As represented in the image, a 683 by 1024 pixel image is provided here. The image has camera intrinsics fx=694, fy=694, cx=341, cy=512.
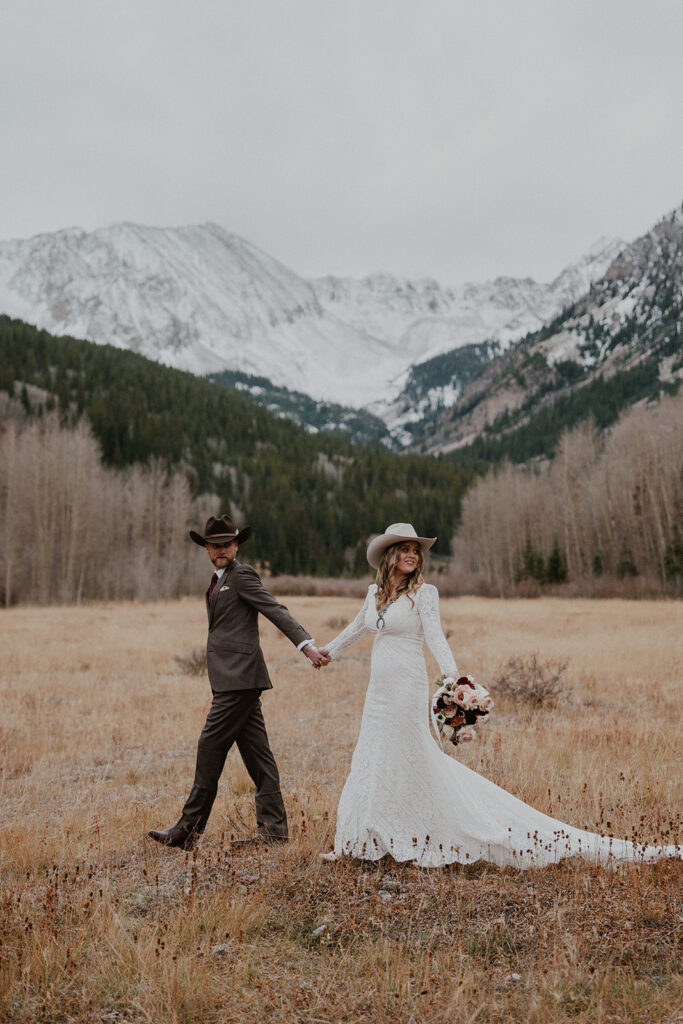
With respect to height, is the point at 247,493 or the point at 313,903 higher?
the point at 247,493

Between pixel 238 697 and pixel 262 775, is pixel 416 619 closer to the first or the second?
pixel 238 697

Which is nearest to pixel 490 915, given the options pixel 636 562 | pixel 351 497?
pixel 636 562

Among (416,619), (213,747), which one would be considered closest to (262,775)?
(213,747)

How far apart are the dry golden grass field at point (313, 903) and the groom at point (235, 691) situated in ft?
0.82

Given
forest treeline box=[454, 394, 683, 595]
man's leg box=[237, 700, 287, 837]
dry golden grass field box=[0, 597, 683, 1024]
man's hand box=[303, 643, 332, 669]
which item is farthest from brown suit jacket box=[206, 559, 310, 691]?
forest treeline box=[454, 394, 683, 595]

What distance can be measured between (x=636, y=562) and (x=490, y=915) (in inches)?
2258

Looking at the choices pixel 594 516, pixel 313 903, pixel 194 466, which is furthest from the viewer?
pixel 194 466

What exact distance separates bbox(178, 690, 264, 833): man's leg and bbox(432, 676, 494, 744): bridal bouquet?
1745 mm

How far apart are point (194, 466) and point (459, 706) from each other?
358 feet

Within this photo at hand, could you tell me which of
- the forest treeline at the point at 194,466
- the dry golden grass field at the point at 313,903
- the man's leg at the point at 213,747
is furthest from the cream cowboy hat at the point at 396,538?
the forest treeline at the point at 194,466

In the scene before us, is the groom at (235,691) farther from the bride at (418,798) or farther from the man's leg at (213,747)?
the bride at (418,798)

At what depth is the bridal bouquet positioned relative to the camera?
4738 mm

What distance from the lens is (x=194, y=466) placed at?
110938 mm

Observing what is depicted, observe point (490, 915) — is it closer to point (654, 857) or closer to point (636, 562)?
point (654, 857)
